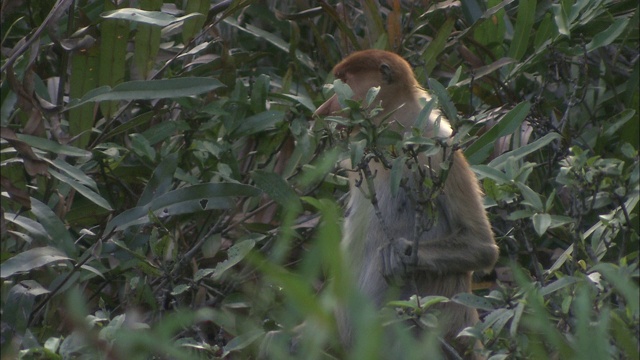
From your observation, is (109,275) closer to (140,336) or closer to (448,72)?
(448,72)

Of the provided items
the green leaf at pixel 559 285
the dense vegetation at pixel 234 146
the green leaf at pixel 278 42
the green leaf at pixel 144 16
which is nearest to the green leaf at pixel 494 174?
the dense vegetation at pixel 234 146

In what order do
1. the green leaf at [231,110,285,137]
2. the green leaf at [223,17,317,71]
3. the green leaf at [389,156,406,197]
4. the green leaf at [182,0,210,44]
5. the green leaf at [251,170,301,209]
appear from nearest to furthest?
the green leaf at [389,156,406,197] → the green leaf at [251,170,301,209] → the green leaf at [182,0,210,44] → the green leaf at [231,110,285,137] → the green leaf at [223,17,317,71]

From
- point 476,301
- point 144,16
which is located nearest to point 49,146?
point 144,16

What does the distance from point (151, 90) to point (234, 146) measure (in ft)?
2.69

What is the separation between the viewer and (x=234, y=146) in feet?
14.8

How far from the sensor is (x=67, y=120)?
4480mm

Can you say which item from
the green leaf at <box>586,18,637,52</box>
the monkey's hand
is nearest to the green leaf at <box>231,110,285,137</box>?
the monkey's hand

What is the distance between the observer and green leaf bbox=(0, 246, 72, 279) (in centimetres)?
318

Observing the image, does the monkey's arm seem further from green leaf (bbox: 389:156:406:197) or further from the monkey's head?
green leaf (bbox: 389:156:406:197)

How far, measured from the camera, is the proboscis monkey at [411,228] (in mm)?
3354

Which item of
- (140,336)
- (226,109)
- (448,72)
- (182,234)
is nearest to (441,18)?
(448,72)

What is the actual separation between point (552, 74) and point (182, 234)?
65.9 inches

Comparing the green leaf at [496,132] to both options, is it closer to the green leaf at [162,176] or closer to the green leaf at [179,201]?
the green leaf at [179,201]

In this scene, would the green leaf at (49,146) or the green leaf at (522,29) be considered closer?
the green leaf at (49,146)
